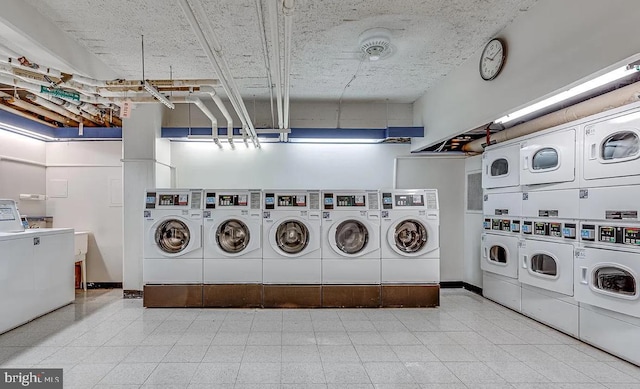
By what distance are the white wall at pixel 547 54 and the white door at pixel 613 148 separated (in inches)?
30.5

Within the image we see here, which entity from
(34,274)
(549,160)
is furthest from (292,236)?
(549,160)

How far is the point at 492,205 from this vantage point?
462cm

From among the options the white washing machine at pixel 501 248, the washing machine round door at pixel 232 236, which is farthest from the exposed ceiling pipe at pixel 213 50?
A: the white washing machine at pixel 501 248

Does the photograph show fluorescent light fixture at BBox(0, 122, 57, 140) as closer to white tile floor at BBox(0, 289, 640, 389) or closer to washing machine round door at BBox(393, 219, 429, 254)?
white tile floor at BBox(0, 289, 640, 389)

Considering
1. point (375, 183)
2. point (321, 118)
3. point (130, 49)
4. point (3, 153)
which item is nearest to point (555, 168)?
point (375, 183)

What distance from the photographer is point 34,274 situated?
3875 mm

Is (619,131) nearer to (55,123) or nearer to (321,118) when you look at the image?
(321,118)

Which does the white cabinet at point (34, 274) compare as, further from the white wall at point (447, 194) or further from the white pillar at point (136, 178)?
the white wall at point (447, 194)

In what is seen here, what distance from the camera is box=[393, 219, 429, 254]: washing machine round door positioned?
4488mm

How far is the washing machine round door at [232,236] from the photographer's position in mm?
4445

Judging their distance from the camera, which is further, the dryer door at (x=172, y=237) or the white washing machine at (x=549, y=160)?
the dryer door at (x=172, y=237)

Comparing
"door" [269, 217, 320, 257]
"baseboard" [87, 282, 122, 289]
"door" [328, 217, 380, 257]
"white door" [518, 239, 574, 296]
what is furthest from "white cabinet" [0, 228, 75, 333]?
"white door" [518, 239, 574, 296]

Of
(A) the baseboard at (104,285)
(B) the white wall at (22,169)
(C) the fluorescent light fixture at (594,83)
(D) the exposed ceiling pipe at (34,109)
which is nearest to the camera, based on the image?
(C) the fluorescent light fixture at (594,83)

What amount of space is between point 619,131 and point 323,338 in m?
3.23
